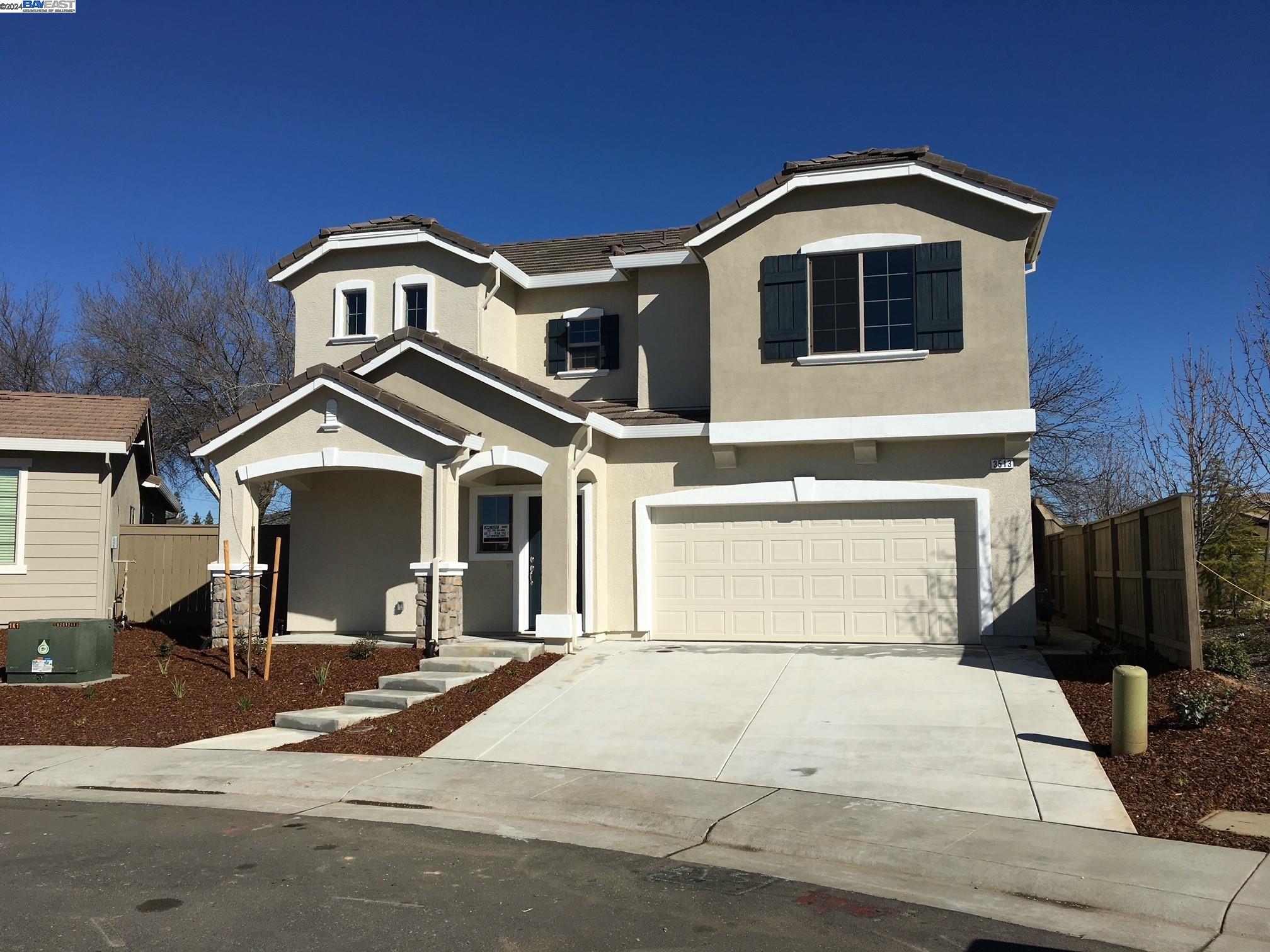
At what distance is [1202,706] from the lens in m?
9.66

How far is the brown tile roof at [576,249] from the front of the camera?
61.6 feet

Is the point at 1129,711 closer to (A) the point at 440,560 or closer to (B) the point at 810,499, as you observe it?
(B) the point at 810,499

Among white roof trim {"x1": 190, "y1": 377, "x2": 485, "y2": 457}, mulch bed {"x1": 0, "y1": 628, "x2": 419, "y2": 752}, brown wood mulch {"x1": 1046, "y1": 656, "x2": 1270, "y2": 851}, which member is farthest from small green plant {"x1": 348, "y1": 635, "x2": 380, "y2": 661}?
brown wood mulch {"x1": 1046, "y1": 656, "x2": 1270, "y2": 851}

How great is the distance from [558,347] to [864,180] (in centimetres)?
600

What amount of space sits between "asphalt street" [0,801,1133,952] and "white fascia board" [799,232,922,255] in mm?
10550

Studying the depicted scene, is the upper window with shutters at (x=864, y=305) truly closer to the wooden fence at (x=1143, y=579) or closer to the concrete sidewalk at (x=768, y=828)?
the wooden fence at (x=1143, y=579)

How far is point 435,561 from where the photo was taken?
1484 centimetres

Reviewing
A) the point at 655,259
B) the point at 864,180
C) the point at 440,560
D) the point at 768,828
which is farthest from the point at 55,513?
the point at 768,828

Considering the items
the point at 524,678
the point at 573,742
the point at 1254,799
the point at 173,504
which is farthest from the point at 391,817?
the point at 173,504

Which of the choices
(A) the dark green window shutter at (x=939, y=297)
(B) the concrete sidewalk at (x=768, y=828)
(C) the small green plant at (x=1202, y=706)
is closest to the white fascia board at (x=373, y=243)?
(A) the dark green window shutter at (x=939, y=297)

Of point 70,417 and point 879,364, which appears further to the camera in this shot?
point 70,417

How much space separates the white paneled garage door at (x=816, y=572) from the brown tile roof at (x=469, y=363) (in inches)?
97.7

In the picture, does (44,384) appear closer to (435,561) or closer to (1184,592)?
(435,561)

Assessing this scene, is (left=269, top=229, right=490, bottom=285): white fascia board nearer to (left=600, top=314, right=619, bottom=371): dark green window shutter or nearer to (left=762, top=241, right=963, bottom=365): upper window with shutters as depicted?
(left=600, top=314, right=619, bottom=371): dark green window shutter
